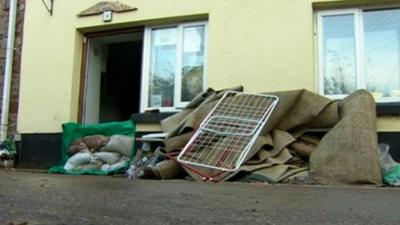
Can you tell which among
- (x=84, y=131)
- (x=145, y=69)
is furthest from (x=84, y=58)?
(x=84, y=131)

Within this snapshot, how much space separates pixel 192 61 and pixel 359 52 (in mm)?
2013

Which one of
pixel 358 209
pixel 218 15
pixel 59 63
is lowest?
pixel 358 209

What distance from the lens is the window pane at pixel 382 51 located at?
6.04 metres

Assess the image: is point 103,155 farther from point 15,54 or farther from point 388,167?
point 388,167

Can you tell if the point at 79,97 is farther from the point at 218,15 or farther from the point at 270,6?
the point at 270,6

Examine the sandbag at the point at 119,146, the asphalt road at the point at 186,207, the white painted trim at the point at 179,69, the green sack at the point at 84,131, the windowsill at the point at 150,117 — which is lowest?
the asphalt road at the point at 186,207

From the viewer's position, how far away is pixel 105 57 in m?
8.12

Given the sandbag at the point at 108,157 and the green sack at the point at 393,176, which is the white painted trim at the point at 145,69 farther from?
the green sack at the point at 393,176

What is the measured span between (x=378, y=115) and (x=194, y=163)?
203 cm

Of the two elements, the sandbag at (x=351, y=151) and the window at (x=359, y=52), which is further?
the window at (x=359, y=52)

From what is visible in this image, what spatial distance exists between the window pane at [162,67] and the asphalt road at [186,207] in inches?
136

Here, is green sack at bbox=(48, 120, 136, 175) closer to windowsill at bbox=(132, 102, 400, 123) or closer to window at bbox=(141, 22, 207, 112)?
windowsill at bbox=(132, 102, 400, 123)

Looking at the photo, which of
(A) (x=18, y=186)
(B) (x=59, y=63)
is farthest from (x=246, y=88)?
(A) (x=18, y=186)

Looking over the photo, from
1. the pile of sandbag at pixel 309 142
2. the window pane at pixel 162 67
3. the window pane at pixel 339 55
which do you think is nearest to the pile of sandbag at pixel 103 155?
the window pane at pixel 162 67
